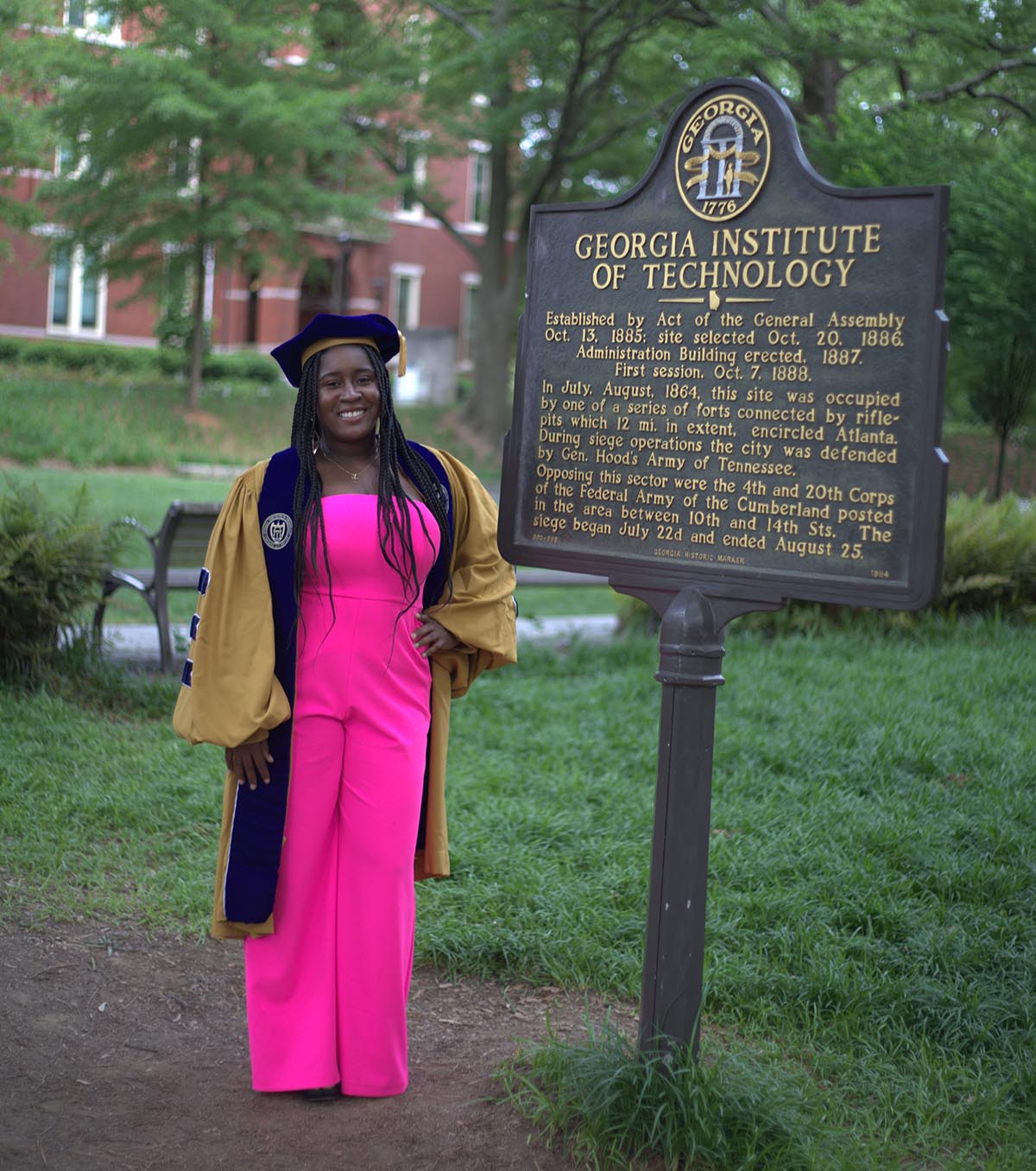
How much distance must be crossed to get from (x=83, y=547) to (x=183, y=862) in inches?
97.8

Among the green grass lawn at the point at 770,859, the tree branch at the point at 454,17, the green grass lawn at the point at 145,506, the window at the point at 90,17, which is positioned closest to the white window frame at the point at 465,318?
the tree branch at the point at 454,17

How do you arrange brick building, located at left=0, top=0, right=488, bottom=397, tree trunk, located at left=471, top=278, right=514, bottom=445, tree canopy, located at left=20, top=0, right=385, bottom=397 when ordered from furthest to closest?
brick building, located at left=0, top=0, right=488, bottom=397 < tree trunk, located at left=471, top=278, right=514, bottom=445 < tree canopy, located at left=20, top=0, right=385, bottom=397

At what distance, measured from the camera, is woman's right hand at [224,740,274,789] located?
11.2 feet

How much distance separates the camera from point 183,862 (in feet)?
16.8

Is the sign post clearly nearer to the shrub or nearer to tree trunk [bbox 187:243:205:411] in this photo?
the shrub

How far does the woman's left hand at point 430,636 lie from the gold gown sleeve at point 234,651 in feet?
1.28

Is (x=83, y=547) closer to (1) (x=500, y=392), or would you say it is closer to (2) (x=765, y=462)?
(2) (x=765, y=462)

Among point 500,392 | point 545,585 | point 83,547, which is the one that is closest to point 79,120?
point 500,392


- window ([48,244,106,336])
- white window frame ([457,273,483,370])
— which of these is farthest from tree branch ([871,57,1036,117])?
white window frame ([457,273,483,370])

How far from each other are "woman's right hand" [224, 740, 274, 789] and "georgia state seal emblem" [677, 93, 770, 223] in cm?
173

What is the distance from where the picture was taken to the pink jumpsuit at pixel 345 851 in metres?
3.48

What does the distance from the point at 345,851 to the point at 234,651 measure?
2.00ft

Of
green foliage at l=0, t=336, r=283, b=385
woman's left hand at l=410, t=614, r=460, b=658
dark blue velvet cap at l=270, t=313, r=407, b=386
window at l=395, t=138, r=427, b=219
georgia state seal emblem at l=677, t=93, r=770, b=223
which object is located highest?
window at l=395, t=138, r=427, b=219

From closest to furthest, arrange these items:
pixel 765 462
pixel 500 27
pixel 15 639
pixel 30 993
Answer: pixel 765 462
pixel 30 993
pixel 15 639
pixel 500 27
